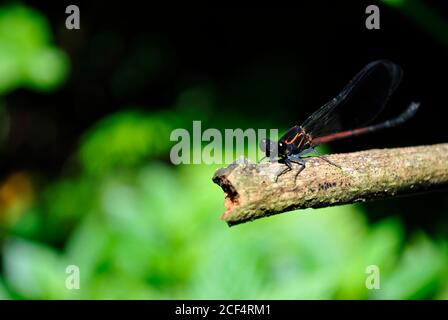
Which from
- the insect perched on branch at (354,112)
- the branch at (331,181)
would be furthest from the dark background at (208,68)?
the branch at (331,181)

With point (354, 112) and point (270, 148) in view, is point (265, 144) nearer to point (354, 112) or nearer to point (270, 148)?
point (270, 148)

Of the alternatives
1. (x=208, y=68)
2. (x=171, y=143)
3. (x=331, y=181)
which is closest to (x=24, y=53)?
(x=171, y=143)

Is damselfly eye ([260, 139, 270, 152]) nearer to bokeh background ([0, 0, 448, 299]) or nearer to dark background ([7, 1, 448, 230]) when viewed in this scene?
bokeh background ([0, 0, 448, 299])

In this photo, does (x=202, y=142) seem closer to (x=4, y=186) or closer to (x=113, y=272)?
(x=113, y=272)

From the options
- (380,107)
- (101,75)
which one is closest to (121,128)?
(101,75)

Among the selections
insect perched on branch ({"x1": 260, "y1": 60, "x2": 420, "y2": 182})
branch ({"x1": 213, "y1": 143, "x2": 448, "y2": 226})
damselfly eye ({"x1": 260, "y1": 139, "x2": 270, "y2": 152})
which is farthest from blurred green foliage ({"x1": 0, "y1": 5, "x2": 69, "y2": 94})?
branch ({"x1": 213, "y1": 143, "x2": 448, "y2": 226})
